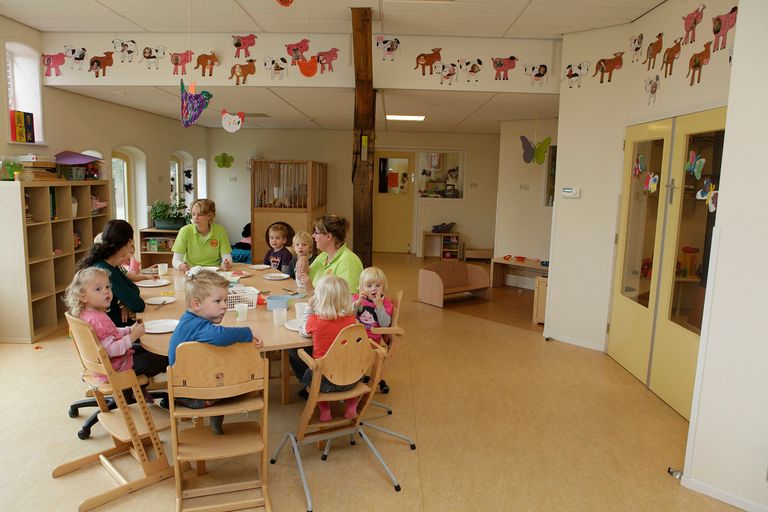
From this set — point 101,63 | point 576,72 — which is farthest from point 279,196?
point 576,72

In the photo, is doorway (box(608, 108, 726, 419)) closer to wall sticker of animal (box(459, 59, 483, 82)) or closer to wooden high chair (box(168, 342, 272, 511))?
wall sticker of animal (box(459, 59, 483, 82))

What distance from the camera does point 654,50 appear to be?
4.63 metres

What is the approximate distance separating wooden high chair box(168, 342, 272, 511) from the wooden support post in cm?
344

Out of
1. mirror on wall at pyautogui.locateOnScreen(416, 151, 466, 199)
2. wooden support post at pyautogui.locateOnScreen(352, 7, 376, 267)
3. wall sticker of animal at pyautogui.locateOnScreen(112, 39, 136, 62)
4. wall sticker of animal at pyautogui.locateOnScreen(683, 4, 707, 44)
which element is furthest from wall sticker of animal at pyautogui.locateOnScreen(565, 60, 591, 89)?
mirror on wall at pyautogui.locateOnScreen(416, 151, 466, 199)

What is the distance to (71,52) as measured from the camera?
5.99m

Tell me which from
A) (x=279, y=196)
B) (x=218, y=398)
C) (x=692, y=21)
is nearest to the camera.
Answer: (x=218, y=398)

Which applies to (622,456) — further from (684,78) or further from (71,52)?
(71,52)

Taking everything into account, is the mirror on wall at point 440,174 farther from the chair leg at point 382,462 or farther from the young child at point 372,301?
the chair leg at point 382,462

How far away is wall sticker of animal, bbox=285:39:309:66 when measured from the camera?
229 inches

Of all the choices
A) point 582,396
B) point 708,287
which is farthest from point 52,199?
point 708,287

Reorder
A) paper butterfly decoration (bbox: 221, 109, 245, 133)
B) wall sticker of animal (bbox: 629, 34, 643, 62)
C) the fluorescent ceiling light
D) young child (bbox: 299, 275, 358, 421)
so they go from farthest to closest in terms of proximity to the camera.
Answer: the fluorescent ceiling light → wall sticker of animal (bbox: 629, 34, 643, 62) → paper butterfly decoration (bbox: 221, 109, 245, 133) → young child (bbox: 299, 275, 358, 421)

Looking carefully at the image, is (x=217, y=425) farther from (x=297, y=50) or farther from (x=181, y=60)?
(x=181, y=60)

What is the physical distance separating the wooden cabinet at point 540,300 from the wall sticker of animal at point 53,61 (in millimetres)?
6085

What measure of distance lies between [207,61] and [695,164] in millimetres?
4957
